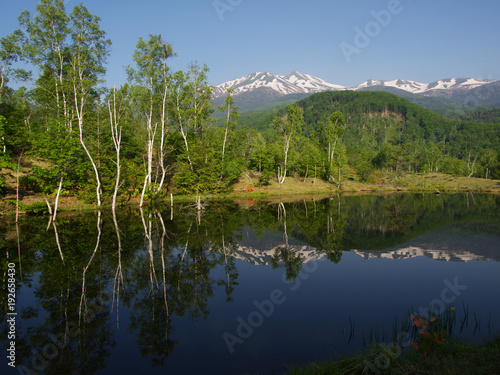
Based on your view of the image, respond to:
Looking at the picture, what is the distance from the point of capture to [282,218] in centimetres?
2902

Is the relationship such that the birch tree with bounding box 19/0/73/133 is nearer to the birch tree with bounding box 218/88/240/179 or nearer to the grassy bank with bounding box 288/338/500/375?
the birch tree with bounding box 218/88/240/179

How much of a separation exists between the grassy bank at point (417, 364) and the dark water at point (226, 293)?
111 centimetres

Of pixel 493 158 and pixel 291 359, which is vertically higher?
pixel 493 158

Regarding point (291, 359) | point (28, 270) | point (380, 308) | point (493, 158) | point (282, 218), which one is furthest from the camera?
point (493, 158)

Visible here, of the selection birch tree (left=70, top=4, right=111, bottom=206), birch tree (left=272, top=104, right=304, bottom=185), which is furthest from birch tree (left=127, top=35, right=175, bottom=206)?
birch tree (left=272, top=104, right=304, bottom=185)

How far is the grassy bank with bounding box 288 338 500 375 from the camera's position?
5.65m

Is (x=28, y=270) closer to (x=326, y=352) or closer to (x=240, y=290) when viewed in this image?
(x=240, y=290)

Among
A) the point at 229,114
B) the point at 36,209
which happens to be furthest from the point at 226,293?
the point at 229,114

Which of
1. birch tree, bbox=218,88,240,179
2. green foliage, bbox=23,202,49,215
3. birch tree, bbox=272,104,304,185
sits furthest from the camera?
birch tree, bbox=272,104,304,185

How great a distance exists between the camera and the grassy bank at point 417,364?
5.65 meters

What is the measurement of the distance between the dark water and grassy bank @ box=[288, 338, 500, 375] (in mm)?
1113

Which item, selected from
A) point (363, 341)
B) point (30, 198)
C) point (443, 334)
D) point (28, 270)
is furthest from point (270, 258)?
point (30, 198)

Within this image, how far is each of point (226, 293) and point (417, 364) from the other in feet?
23.2

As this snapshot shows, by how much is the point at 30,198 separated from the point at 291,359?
112 feet
